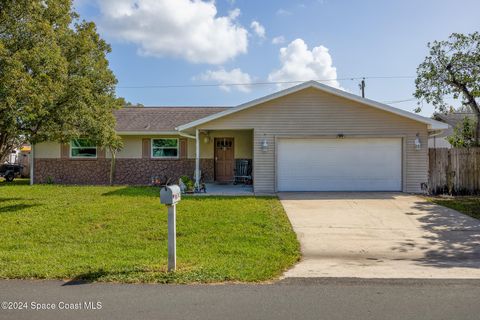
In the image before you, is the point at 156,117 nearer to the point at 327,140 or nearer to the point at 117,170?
the point at 117,170

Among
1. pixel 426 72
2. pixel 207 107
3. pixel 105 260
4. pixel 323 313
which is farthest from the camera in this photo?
pixel 207 107

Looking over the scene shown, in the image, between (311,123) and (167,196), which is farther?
(311,123)

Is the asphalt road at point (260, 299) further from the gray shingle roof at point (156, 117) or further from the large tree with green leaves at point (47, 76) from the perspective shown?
the gray shingle roof at point (156, 117)

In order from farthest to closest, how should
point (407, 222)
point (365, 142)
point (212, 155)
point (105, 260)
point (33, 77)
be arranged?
point (212, 155), point (365, 142), point (33, 77), point (407, 222), point (105, 260)

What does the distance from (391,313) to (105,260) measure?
170 inches

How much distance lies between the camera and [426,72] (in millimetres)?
16250

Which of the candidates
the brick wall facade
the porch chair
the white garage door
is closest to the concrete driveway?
the white garage door

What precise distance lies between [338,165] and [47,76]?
1004 centimetres

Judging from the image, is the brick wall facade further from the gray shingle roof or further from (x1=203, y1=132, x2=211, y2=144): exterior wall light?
the gray shingle roof

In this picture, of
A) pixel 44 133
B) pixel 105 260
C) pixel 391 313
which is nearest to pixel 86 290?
pixel 105 260

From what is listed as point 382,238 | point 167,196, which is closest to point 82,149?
point 167,196

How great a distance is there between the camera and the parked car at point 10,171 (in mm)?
21247

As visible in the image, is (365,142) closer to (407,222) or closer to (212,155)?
(407,222)

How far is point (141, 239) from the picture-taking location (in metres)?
7.54
